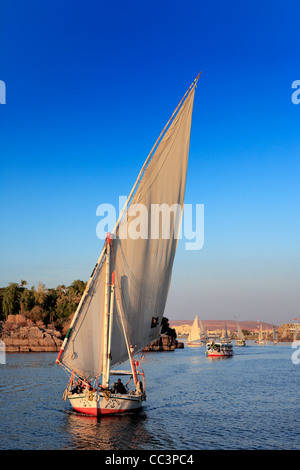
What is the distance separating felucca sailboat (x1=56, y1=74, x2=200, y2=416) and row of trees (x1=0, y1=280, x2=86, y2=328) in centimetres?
10824

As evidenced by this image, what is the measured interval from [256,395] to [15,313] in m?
106

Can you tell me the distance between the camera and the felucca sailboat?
29562 millimetres

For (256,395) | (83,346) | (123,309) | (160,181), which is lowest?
(256,395)

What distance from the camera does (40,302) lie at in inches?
5586

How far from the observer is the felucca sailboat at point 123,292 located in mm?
29562

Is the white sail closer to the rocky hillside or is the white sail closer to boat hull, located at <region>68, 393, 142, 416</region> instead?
boat hull, located at <region>68, 393, 142, 416</region>

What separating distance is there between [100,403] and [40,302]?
11711 centimetres

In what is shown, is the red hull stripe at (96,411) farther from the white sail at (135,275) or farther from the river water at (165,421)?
the white sail at (135,275)

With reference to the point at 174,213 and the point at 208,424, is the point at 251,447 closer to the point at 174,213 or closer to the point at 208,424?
the point at 208,424

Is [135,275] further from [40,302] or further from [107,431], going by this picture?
[40,302]

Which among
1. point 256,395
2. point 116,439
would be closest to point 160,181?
point 116,439

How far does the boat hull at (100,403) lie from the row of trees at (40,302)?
10718 cm

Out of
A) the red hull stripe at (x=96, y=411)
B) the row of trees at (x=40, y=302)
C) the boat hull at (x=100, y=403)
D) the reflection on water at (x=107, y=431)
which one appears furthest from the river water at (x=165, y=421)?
the row of trees at (x=40, y=302)
